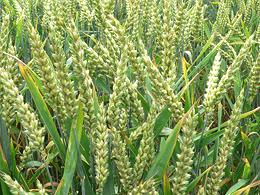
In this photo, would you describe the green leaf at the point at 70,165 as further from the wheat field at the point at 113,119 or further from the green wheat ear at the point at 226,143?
the green wheat ear at the point at 226,143

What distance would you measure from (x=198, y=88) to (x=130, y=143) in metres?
1.04

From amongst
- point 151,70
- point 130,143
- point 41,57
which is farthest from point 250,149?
point 41,57

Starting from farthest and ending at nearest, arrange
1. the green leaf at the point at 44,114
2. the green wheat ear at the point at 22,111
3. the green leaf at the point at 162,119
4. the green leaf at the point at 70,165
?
the green leaf at the point at 162,119, the green leaf at the point at 44,114, the green leaf at the point at 70,165, the green wheat ear at the point at 22,111

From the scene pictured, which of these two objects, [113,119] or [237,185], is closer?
[113,119]

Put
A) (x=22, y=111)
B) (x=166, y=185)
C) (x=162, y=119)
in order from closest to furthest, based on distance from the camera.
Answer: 1. (x=22, y=111)
2. (x=166, y=185)
3. (x=162, y=119)

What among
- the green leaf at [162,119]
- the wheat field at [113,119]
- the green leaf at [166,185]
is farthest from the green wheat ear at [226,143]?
the green leaf at [162,119]

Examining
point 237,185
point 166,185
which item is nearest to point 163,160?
point 166,185

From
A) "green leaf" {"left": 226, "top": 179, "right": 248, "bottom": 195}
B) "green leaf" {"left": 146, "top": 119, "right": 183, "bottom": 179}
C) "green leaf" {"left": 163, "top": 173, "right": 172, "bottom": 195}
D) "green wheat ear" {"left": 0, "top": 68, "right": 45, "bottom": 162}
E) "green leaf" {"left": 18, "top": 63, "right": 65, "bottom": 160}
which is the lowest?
"green leaf" {"left": 226, "top": 179, "right": 248, "bottom": 195}

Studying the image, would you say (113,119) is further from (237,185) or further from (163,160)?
(237,185)

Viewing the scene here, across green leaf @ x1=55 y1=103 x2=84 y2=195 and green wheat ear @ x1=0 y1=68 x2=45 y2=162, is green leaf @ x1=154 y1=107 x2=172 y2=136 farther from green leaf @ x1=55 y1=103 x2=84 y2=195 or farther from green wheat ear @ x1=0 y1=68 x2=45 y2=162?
green wheat ear @ x1=0 y1=68 x2=45 y2=162

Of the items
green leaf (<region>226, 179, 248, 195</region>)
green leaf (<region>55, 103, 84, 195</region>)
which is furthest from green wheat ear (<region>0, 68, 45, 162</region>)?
green leaf (<region>226, 179, 248, 195</region>)

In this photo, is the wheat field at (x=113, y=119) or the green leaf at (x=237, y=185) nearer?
the wheat field at (x=113, y=119)

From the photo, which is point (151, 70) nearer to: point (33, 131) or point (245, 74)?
point (33, 131)

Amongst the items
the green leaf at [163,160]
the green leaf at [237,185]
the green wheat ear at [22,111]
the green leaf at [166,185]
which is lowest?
the green leaf at [237,185]
